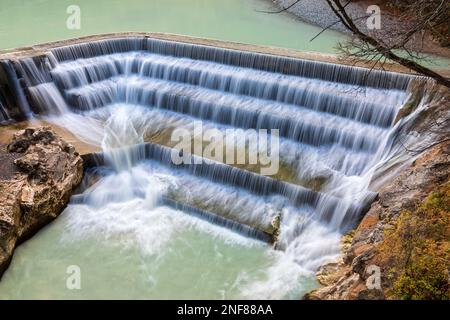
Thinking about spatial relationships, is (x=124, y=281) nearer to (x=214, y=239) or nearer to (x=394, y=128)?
(x=214, y=239)

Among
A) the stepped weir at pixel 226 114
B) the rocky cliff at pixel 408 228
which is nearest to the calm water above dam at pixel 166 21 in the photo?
the stepped weir at pixel 226 114

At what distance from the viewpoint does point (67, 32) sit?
16.7 m

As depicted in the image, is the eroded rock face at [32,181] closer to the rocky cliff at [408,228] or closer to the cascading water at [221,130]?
the cascading water at [221,130]

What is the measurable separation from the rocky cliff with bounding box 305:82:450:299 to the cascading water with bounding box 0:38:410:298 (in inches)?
19.9

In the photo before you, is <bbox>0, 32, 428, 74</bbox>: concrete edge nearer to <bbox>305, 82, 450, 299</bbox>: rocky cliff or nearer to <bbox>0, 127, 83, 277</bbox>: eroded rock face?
<bbox>305, 82, 450, 299</bbox>: rocky cliff

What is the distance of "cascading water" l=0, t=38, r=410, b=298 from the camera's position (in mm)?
8219

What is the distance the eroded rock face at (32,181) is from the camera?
7.52 m

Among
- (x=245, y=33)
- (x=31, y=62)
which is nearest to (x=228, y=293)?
(x=31, y=62)

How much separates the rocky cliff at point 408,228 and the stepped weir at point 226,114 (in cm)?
59

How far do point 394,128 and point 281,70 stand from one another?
352 cm

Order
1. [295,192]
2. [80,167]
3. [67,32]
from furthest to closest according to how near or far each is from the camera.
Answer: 1. [67,32]
2. [80,167]
3. [295,192]

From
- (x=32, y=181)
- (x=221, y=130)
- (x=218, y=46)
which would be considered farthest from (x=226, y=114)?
(x=32, y=181)

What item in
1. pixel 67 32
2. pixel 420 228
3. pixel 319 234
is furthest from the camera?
pixel 67 32

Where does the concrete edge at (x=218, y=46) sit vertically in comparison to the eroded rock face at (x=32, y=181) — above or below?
above
